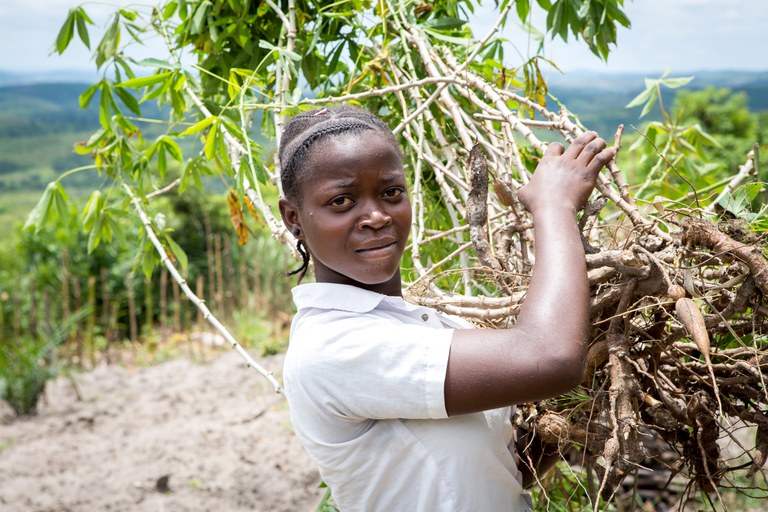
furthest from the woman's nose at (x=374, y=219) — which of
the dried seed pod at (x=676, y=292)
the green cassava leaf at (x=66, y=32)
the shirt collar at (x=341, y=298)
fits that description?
the green cassava leaf at (x=66, y=32)

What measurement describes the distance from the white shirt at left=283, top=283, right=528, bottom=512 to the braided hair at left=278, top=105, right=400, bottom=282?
18 cm

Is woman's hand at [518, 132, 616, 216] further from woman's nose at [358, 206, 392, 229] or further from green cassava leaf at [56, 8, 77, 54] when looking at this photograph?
green cassava leaf at [56, 8, 77, 54]

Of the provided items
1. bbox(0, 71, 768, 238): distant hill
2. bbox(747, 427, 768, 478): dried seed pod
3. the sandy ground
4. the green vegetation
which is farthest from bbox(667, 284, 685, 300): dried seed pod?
bbox(0, 71, 768, 238): distant hill

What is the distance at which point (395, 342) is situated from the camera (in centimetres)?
103

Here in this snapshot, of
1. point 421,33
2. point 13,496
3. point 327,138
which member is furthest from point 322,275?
point 13,496

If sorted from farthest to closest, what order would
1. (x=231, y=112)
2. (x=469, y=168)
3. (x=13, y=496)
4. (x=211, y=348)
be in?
(x=211, y=348) → (x=13, y=496) → (x=231, y=112) → (x=469, y=168)

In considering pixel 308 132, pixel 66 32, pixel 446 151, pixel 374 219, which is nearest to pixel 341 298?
pixel 374 219

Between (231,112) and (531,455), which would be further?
(231,112)

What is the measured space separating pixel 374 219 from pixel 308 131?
0.19 m

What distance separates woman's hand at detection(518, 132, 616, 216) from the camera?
107 cm

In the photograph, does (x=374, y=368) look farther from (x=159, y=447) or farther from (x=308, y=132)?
(x=159, y=447)

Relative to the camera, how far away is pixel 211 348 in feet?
20.2

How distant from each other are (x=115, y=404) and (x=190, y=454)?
112 centimetres

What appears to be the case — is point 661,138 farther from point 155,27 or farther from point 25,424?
point 25,424
